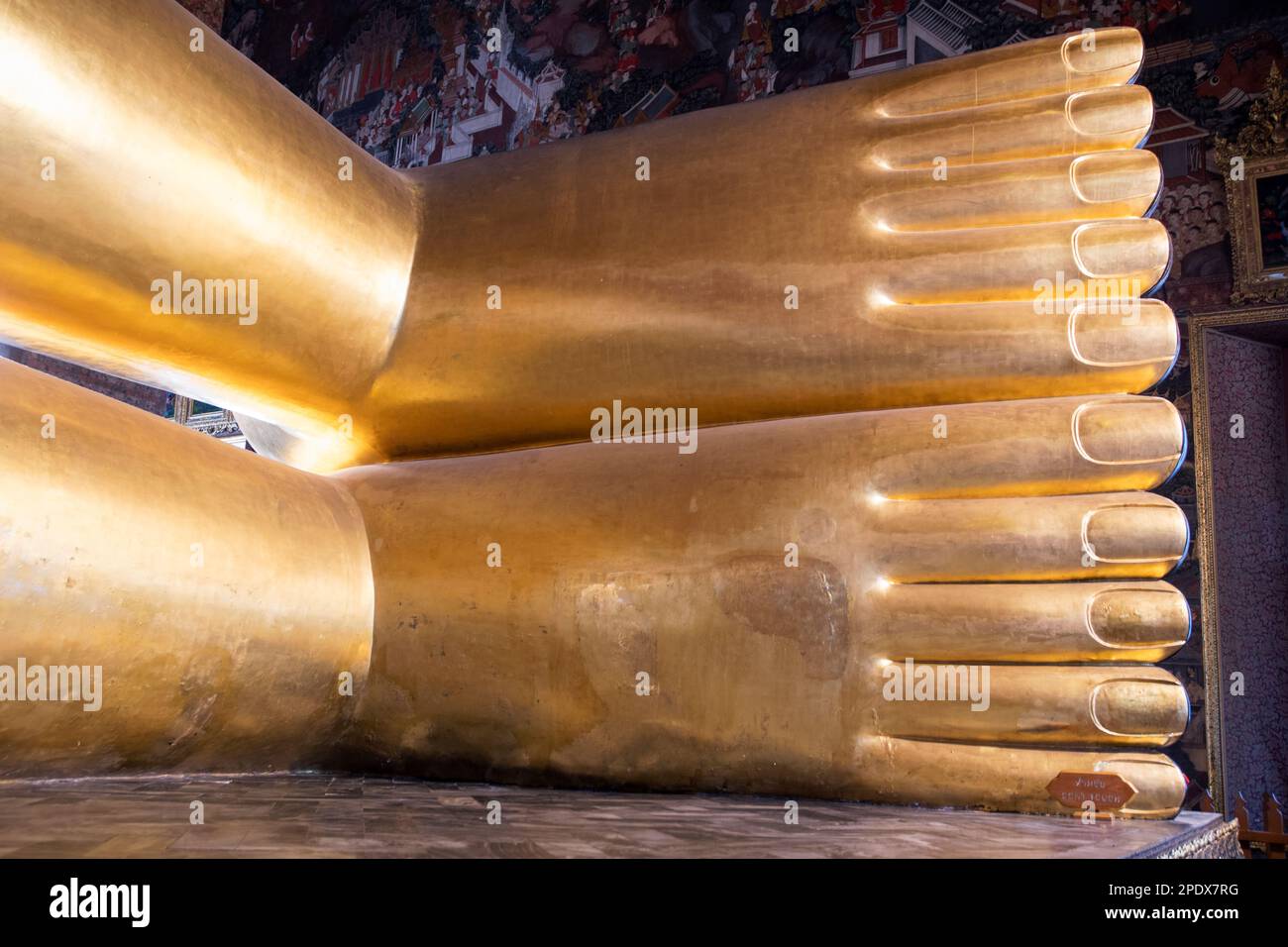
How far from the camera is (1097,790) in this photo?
1363mm

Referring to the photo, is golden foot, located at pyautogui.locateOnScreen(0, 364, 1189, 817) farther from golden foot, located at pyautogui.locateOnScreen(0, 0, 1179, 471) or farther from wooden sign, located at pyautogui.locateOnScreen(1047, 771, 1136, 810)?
golden foot, located at pyautogui.locateOnScreen(0, 0, 1179, 471)

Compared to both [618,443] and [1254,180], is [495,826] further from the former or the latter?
[1254,180]

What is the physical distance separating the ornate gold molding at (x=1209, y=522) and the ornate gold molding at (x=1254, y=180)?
0.07 m

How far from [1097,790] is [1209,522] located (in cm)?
264

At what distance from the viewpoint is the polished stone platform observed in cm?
87

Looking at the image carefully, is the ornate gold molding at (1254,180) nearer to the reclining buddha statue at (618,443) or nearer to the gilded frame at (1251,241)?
the gilded frame at (1251,241)

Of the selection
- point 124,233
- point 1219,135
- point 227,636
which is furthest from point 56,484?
point 1219,135

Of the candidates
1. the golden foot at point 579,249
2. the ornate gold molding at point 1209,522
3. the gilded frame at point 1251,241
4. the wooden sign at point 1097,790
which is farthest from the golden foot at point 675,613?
the gilded frame at point 1251,241

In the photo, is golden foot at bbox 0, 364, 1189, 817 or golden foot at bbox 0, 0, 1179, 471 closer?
golden foot at bbox 0, 364, 1189, 817

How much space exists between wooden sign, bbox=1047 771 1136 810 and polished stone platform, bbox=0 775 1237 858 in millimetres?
40

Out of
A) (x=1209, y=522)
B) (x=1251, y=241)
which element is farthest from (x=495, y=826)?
(x=1251, y=241)

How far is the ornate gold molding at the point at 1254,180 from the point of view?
3619 millimetres

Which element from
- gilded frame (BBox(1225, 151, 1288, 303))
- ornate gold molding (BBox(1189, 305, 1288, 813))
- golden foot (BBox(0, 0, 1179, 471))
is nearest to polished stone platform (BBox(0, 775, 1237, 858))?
golden foot (BBox(0, 0, 1179, 471))

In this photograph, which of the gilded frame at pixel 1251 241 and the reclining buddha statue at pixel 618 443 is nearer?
the reclining buddha statue at pixel 618 443
